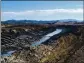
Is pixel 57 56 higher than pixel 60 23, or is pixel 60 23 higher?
pixel 60 23

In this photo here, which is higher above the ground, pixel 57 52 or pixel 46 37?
pixel 46 37

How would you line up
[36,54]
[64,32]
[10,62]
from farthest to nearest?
[64,32] → [36,54] → [10,62]

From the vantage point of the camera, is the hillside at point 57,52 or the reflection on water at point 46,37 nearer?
the hillside at point 57,52

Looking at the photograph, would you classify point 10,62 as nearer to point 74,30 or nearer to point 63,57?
point 63,57

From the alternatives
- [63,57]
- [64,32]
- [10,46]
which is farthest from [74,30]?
[10,46]

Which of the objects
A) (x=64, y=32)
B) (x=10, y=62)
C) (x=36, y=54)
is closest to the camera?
(x=10, y=62)

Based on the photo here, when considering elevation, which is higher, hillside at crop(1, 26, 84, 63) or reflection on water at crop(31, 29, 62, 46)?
reflection on water at crop(31, 29, 62, 46)

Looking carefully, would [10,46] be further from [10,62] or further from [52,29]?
[52,29]

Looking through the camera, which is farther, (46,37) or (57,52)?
(46,37)

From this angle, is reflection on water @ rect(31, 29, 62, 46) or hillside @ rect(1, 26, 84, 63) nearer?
hillside @ rect(1, 26, 84, 63)

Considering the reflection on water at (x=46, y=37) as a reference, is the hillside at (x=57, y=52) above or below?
below

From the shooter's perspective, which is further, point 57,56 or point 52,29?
point 52,29
